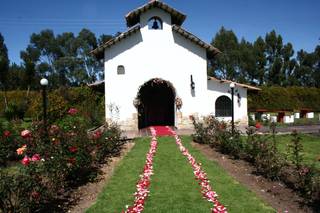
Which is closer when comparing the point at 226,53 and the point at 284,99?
the point at 284,99

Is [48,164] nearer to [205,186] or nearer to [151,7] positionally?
[205,186]

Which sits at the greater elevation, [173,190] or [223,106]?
[223,106]

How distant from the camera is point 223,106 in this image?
76.4ft

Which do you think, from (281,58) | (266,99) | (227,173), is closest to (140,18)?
(227,173)

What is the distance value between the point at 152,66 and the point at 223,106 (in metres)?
6.05

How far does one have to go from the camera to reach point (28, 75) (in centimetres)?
3941

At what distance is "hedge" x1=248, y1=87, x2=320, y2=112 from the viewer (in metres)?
36.8

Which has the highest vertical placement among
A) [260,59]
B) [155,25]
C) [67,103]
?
[260,59]

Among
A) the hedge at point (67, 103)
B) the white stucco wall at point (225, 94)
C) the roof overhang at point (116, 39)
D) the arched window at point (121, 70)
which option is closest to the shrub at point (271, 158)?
the white stucco wall at point (225, 94)

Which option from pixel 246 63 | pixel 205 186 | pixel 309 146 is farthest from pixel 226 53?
pixel 205 186

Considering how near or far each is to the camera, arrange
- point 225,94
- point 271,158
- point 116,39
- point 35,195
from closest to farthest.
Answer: point 35,195 → point 271,158 → point 116,39 → point 225,94

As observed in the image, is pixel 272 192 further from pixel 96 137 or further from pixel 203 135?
pixel 203 135

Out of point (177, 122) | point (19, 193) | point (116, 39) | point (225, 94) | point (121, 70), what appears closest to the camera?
point (19, 193)

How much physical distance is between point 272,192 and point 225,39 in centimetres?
5386
